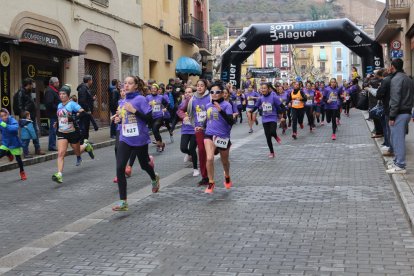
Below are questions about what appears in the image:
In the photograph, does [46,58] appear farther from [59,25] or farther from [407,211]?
[407,211]

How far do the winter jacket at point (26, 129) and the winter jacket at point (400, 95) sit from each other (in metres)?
7.46

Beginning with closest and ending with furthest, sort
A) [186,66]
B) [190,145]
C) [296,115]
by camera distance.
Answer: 1. [190,145]
2. [296,115]
3. [186,66]

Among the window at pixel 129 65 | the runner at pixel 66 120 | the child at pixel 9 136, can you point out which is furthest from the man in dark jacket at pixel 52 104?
the window at pixel 129 65

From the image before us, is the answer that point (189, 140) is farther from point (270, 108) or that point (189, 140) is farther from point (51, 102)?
point (51, 102)

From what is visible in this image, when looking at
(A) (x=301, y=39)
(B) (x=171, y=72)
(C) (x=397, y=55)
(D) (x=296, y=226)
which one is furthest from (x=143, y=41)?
(D) (x=296, y=226)

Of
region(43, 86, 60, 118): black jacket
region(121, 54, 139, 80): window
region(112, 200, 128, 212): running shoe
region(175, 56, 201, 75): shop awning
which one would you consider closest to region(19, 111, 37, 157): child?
region(43, 86, 60, 118): black jacket

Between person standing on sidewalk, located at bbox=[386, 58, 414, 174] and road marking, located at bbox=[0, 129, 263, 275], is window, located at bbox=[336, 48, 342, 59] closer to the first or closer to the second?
person standing on sidewalk, located at bbox=[386, 58, 414, 174]

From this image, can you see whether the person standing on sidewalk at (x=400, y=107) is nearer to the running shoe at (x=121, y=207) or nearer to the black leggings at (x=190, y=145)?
the black leggings at (x=190, y=145)

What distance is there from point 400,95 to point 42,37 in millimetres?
12599

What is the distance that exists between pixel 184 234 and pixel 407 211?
2487 millimetres

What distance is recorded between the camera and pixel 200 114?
999 centimetres

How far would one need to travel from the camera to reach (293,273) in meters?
4.99

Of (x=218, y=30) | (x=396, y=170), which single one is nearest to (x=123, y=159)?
(x=396, y=170)

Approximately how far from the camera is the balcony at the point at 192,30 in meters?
34.3
